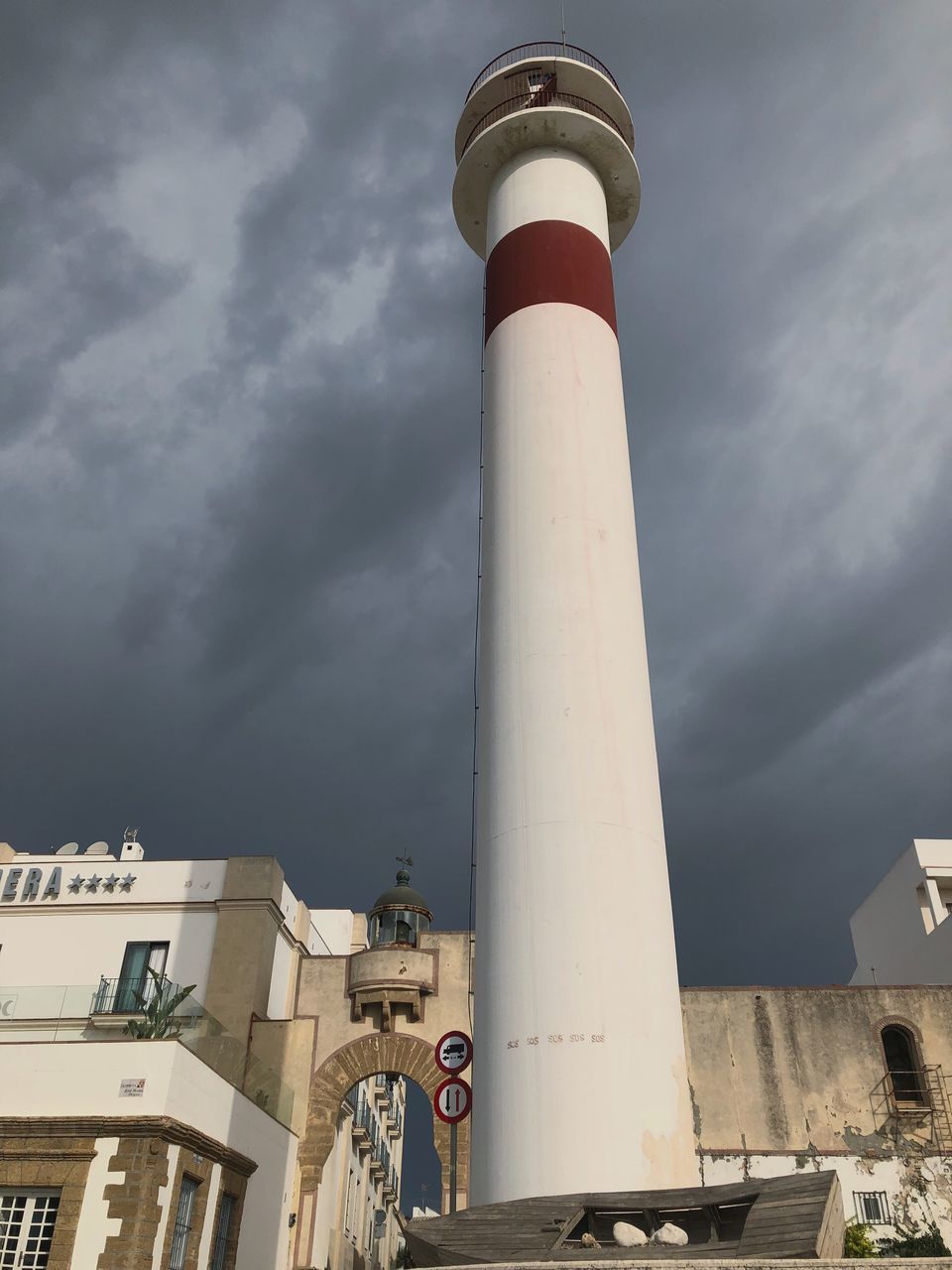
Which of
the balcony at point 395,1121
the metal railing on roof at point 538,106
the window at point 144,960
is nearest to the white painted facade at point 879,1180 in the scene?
the window at point 144,960

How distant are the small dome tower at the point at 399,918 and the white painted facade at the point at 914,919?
16.3 metres

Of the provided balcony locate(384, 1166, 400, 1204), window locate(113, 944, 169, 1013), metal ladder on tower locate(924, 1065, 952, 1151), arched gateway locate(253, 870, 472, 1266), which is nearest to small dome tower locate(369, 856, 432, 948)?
arched gateway locate(253, 870, 472, 1266)

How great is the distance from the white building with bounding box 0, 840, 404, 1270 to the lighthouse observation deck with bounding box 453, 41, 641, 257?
1834 cm

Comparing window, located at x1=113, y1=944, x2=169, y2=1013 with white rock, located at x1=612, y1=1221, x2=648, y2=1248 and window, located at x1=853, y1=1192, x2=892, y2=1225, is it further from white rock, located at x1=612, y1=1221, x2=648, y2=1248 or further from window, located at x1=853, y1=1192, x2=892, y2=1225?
white rock, located at x1=612, y1=1221, x2=648, y2=1248

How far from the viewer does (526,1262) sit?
881cm

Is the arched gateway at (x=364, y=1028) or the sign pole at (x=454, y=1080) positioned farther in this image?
the arched gateway at (x=364, y=1028)

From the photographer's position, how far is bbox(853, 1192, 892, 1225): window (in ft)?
81.1

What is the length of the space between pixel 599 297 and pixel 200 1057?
1644 centimetres

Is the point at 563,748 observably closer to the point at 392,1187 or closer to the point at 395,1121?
the point at 392,1187

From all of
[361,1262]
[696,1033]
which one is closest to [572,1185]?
[696,1033]

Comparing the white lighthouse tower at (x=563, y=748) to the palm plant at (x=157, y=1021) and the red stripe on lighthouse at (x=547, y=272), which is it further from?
the palm plant at (x=157, y=1021)

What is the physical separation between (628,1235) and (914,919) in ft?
98.9

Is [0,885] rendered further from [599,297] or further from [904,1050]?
[904,1050]

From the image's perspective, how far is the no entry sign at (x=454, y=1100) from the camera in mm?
14867
